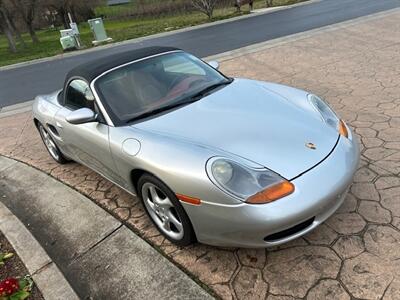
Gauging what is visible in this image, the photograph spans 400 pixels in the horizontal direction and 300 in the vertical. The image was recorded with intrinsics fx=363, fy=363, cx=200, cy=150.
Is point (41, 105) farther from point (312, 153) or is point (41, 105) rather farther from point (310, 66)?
point (310, 66)

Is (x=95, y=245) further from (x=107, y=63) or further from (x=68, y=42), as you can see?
(x=68, y=42)

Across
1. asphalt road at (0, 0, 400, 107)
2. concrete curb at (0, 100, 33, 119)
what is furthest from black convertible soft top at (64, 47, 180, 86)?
asphalt road at (0, 0, 400, 107)

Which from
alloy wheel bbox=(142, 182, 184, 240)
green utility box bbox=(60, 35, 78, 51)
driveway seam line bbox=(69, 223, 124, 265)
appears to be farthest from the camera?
green utility box bbox=(60, 35, 78, 51)

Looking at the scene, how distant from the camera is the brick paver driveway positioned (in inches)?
87.3

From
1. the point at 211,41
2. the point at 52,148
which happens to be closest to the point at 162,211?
the point at 52,148

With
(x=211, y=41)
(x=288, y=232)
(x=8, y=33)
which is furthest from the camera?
(x=8, y=33)

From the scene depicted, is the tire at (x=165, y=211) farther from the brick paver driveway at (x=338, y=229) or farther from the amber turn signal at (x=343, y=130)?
the amber turn signal at (x=343, y=130)

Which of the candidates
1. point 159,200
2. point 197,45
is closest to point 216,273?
point 159,200

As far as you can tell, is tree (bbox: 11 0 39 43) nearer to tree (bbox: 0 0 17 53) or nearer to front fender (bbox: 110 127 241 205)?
tree (bbox: 0 0 17 53)

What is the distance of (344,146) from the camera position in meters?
2.54

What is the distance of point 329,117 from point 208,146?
3.62 feet

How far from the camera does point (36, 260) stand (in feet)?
9.45

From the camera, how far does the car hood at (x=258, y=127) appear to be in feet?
7.70

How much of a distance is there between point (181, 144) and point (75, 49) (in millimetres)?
16330
